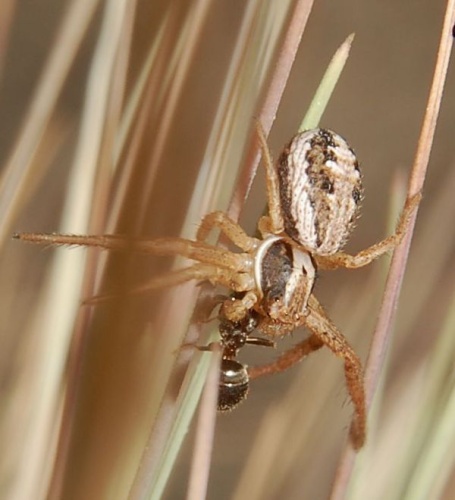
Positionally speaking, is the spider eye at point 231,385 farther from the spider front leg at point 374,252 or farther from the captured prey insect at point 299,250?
the spider front leg at point 374,252

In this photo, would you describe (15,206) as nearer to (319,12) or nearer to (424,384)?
(424,384)

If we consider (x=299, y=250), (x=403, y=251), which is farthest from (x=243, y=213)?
(x=403, y=251)

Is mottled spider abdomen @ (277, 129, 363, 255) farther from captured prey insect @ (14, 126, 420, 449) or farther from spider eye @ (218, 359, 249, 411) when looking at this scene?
spider eye @ (218, 359, 249, 411)

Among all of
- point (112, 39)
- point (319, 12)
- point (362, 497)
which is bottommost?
point (362, 497)

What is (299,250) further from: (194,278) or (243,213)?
(194,278)

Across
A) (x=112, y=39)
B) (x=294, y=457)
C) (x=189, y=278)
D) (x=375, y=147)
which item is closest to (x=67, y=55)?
(x=112, y=39)

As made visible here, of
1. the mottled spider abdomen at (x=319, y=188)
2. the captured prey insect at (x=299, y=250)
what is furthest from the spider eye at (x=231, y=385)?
the mottled spider abdomen at (x=319, y=188)
